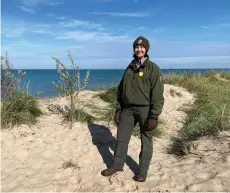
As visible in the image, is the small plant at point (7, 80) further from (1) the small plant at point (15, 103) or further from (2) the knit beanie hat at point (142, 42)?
(2) the knit beanie hat at point (142, 42)

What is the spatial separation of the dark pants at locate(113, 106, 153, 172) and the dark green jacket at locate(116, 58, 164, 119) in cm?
16

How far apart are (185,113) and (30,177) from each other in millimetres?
5560

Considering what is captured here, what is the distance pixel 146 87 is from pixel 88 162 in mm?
1927

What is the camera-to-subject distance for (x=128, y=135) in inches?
203

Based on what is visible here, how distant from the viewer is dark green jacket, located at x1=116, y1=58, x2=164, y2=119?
4715 mm

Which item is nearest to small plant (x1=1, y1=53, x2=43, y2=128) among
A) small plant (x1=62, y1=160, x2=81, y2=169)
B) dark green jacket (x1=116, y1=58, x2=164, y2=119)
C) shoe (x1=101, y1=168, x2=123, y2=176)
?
small plant (x1=62, y1=160, x2=81, y2=169)

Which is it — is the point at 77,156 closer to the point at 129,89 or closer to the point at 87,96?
the point at 129,89

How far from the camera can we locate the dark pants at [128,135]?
4914mm

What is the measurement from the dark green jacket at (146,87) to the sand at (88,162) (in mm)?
1169

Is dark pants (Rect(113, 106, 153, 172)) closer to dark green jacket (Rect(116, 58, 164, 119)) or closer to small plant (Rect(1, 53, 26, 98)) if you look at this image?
dark green jacket (Rect(116, 58, 164, 119))

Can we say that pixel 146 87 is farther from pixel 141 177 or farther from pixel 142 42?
pixel 141 177

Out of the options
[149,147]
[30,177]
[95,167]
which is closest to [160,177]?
[149,147]

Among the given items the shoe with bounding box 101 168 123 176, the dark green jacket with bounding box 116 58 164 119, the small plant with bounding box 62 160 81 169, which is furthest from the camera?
the small plant with bounding box 62 160 81 169

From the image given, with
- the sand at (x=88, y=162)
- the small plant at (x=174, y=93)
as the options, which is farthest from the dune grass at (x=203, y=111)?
the small plant at (x=174, y=93)
